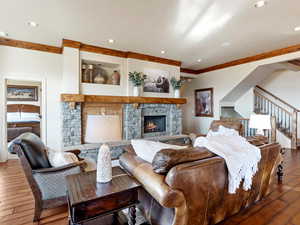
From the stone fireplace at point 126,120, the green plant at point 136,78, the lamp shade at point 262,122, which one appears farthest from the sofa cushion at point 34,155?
the lamp shade at point 262,122

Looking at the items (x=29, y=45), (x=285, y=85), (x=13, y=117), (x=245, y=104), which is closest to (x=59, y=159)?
(x=29, y=45)

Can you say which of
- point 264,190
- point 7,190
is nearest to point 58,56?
point 7,190

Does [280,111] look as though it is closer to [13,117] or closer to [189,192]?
[189,192]

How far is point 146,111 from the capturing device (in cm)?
502

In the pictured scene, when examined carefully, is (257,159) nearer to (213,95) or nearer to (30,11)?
(30,11)

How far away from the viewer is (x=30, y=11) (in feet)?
8.73

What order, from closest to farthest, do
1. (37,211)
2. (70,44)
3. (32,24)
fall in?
(37,211)
(32,24)
(70,44)

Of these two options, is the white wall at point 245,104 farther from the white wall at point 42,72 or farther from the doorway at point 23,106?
the doorway at point 23,106

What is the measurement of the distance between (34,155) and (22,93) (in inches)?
168

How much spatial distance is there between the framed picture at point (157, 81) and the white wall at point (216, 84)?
2.02 metres

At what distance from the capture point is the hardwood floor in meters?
1.78

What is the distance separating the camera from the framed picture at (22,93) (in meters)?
4.83

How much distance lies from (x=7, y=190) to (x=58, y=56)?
3246mm

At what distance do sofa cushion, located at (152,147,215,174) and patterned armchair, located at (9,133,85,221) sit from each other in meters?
1.10
